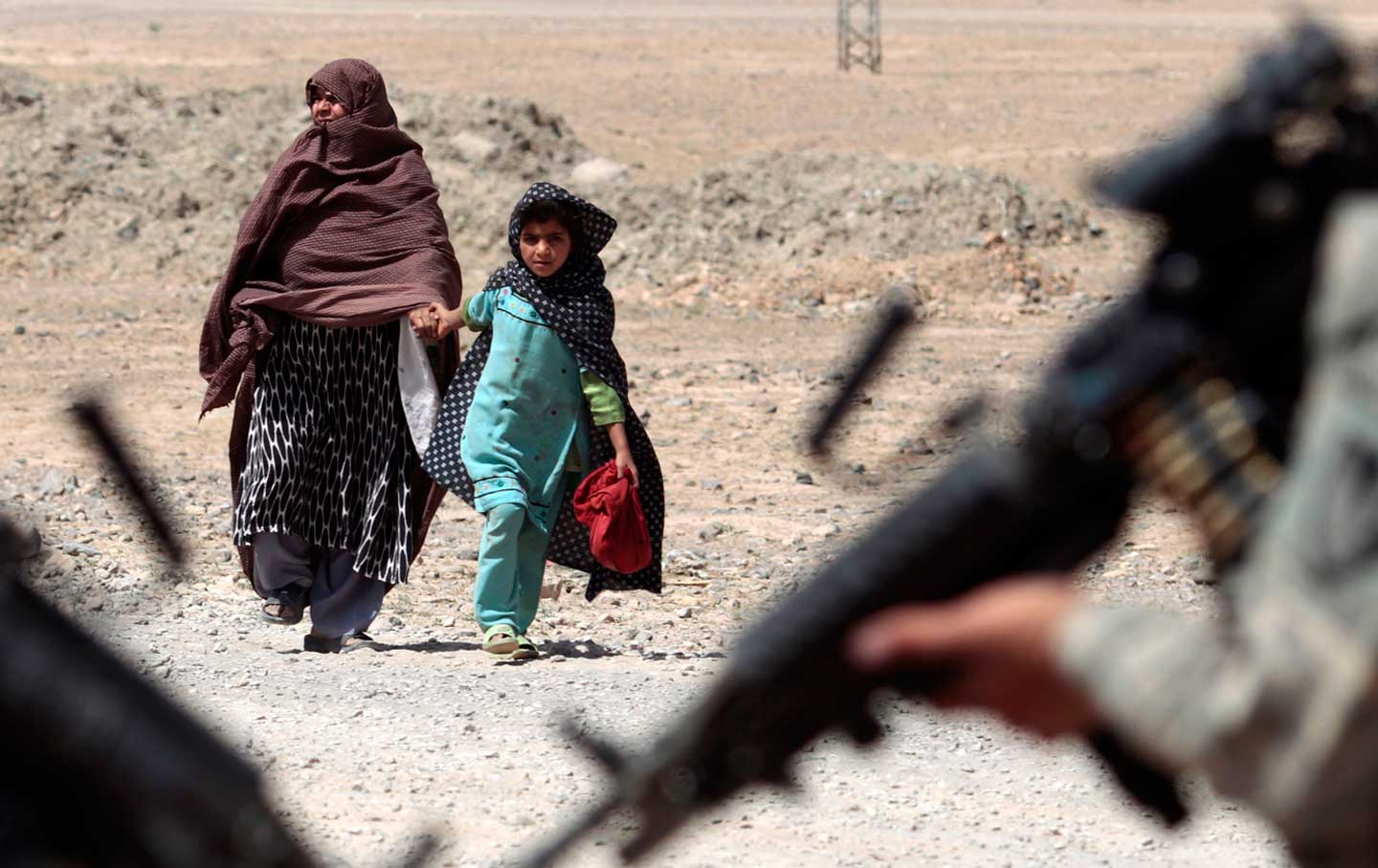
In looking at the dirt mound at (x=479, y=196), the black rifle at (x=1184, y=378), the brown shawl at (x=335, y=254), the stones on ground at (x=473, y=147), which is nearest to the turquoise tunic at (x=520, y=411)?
the brown shawl at (x=335, y=254)

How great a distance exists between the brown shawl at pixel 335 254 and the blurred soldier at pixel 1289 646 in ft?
14.6

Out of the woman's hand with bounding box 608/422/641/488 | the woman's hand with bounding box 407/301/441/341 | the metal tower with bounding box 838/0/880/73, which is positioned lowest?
the metal tower with bounding box 838/0/880/73

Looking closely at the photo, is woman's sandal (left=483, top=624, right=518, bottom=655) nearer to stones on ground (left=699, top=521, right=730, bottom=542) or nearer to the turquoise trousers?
the turquoise trousers

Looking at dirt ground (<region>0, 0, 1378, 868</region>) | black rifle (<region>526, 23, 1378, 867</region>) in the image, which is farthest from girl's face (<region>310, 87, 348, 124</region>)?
black rifle (<region>526, 23, 1378, 867</region>)

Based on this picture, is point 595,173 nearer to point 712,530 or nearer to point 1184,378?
point 712,530

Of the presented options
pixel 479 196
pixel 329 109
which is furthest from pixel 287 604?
pixel 479 196

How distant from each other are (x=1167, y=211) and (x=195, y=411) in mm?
9999

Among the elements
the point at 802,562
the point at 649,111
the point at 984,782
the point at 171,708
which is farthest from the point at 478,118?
the point at 171,708

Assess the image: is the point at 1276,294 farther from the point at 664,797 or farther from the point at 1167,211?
the point at 664,797

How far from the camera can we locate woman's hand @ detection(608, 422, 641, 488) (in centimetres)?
552

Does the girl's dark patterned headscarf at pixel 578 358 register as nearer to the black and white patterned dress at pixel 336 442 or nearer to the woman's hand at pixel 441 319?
the woman's hand at pixel 441 319

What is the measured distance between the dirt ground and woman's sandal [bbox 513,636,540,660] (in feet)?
0.18

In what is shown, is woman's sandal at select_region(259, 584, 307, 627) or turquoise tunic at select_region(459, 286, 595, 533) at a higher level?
turquoise tunic at select_region(459, 286, 595, 533)

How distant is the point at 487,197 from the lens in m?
17.5
